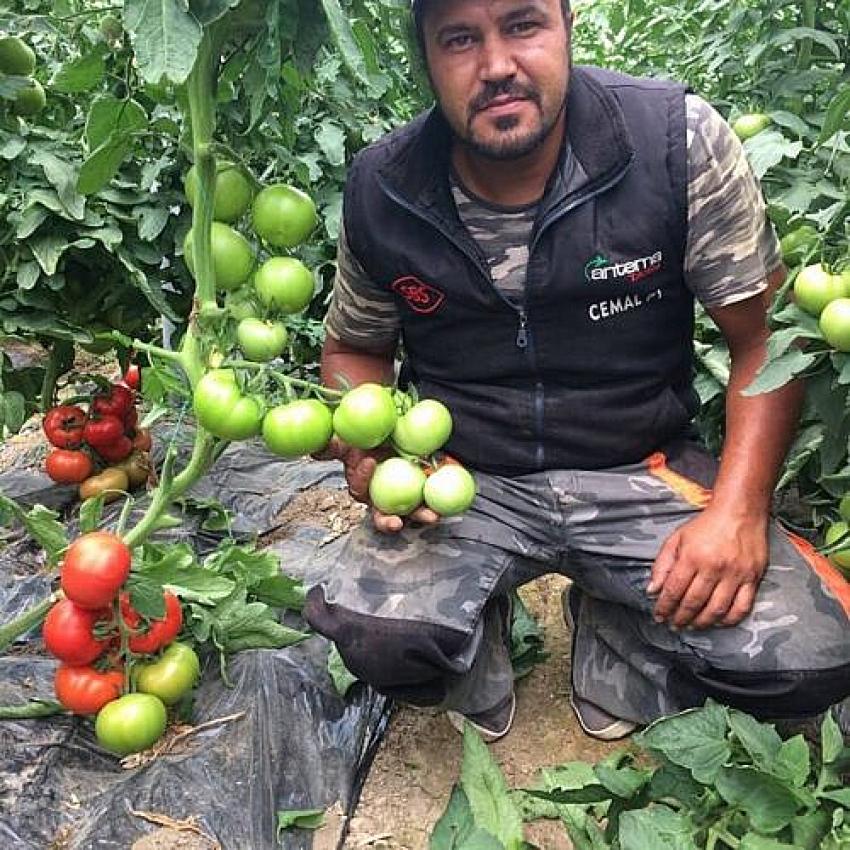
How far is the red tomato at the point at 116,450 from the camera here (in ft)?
9.21

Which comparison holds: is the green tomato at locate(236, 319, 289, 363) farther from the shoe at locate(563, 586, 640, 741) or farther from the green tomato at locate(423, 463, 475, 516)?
the shoe at locate(563, 586, 640, 741)

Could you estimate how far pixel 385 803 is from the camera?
73.8 inches

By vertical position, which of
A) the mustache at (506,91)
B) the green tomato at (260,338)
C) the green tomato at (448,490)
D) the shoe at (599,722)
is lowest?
the shoe at (599,722)

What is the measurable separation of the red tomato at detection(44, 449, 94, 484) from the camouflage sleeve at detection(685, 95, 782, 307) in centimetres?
176

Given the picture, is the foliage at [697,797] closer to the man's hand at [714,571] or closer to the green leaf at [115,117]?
the man's hand at [714,571]

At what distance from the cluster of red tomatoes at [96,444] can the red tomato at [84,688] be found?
976 mm

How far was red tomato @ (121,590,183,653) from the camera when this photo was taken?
72.8 inches

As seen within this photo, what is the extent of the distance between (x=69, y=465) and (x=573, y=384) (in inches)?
59.9

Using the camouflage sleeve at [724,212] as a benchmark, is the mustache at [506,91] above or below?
above

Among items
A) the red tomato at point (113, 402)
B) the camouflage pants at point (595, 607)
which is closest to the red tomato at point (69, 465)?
the red tomato at point (113, 402)

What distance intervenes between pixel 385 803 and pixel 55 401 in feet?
5.75

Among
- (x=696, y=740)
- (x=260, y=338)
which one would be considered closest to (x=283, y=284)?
(x=260, y=338)

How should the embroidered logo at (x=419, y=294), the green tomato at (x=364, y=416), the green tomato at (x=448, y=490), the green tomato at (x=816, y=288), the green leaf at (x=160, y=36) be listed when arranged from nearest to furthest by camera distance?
the green leaf at (x=160, y=36)
the green tomato at (x=816, y=288)
the green tomato at (x=364, y=416)
the green tomato at (x=448, y=490)
the embroidered logo at (x=419, y=294)

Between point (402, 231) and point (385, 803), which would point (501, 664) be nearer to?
point (385, 803)
